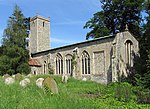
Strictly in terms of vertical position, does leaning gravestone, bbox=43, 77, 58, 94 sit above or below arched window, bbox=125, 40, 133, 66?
below

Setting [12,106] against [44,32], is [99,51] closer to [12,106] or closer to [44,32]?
[44,32]

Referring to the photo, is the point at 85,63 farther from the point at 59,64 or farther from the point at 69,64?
the point at 59,64

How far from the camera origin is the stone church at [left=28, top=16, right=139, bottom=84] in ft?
96.6

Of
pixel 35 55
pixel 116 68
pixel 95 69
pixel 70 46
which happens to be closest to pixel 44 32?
pixel 35 55

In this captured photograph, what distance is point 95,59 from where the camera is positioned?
106 feet

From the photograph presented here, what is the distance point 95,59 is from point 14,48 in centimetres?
1348

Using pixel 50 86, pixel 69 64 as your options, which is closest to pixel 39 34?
pixel 69 64

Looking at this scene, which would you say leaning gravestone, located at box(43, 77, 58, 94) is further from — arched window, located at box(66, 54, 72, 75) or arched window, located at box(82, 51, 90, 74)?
arched window, located at box(66, 54, 72, 75)

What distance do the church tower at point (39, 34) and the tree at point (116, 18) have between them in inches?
386

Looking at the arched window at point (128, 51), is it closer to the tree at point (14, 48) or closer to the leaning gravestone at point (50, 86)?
the tree at point (14, 48)

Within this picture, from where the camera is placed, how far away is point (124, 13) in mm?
40781

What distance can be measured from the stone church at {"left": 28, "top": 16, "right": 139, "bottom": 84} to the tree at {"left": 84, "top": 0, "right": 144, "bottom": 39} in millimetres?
8334

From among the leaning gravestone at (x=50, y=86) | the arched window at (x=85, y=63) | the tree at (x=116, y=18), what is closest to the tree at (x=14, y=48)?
the arched window at (x=85, y=63)

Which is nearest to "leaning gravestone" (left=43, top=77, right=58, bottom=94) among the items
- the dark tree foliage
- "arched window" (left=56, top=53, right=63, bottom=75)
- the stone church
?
the dark tree foliage
